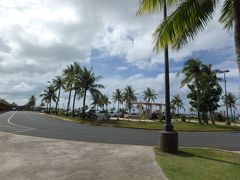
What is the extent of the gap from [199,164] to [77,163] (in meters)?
3.96

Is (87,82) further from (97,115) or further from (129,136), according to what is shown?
(129,136)

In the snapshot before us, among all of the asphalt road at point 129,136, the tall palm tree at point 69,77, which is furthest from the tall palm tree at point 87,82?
the asphalt road at point 129,136

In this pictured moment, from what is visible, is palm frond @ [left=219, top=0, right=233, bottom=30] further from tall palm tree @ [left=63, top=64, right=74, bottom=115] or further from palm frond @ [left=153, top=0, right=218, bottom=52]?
tall palm tree @ [left=63, top=64, right=74, bottom=115]

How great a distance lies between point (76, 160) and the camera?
10.6 meters

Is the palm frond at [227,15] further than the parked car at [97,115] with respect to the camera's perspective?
No

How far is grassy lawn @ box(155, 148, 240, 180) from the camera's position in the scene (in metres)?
8.62

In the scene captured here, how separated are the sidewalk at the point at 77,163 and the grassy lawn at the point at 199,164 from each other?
0.39 m

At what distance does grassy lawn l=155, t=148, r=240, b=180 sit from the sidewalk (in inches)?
15.4

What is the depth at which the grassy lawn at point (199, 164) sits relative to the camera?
8617 mm

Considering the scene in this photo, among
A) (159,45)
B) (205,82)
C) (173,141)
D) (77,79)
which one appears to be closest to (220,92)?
(205,82)

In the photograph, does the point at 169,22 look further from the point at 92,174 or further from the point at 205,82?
→ the point at 205,82

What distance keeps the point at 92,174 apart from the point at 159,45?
13.9ft

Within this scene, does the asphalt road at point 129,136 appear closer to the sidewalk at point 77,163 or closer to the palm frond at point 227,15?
the sidewalk at point 77,163

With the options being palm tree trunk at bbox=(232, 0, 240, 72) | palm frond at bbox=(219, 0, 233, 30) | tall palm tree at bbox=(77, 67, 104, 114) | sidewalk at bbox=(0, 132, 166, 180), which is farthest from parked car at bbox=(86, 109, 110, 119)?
palm tree trunk at bbox=(232, 0, 240, 72)
